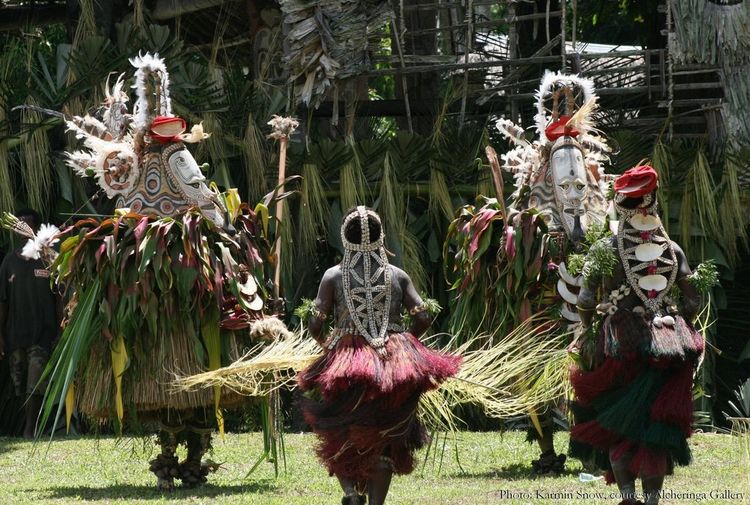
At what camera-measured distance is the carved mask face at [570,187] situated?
870 cm

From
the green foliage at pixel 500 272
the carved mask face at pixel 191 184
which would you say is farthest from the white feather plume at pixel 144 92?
the green foliage at pixel 500 272

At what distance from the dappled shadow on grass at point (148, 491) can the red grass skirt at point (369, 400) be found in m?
1.27

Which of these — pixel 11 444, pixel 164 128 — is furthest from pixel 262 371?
pixel 11 444

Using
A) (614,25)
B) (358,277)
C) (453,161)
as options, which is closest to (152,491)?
(358,277)

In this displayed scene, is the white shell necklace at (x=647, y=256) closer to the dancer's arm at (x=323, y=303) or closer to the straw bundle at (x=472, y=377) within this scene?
the straw bundle at (x=472, y=377)

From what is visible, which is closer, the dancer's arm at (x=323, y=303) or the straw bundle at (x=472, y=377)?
the dancer's arm at (x=323, y=303)

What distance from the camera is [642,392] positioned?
6.95 meters

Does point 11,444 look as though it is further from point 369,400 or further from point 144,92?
point 369,400

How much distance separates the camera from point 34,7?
1498 cm

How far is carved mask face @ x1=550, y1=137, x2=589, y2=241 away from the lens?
8.70m

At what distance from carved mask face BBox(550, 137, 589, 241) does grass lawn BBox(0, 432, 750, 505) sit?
1.48 m

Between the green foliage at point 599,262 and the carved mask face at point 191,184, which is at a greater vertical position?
the carved mask face at point 191,184

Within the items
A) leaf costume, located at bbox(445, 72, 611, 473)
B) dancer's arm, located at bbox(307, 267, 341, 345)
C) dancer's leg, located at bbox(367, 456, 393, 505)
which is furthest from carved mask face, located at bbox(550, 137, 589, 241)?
dancer's leg, located at bbox(367, 456, 393, 505)

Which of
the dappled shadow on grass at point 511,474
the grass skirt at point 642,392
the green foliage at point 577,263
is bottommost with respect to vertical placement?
the dappled shadow on grass at point 511,474
